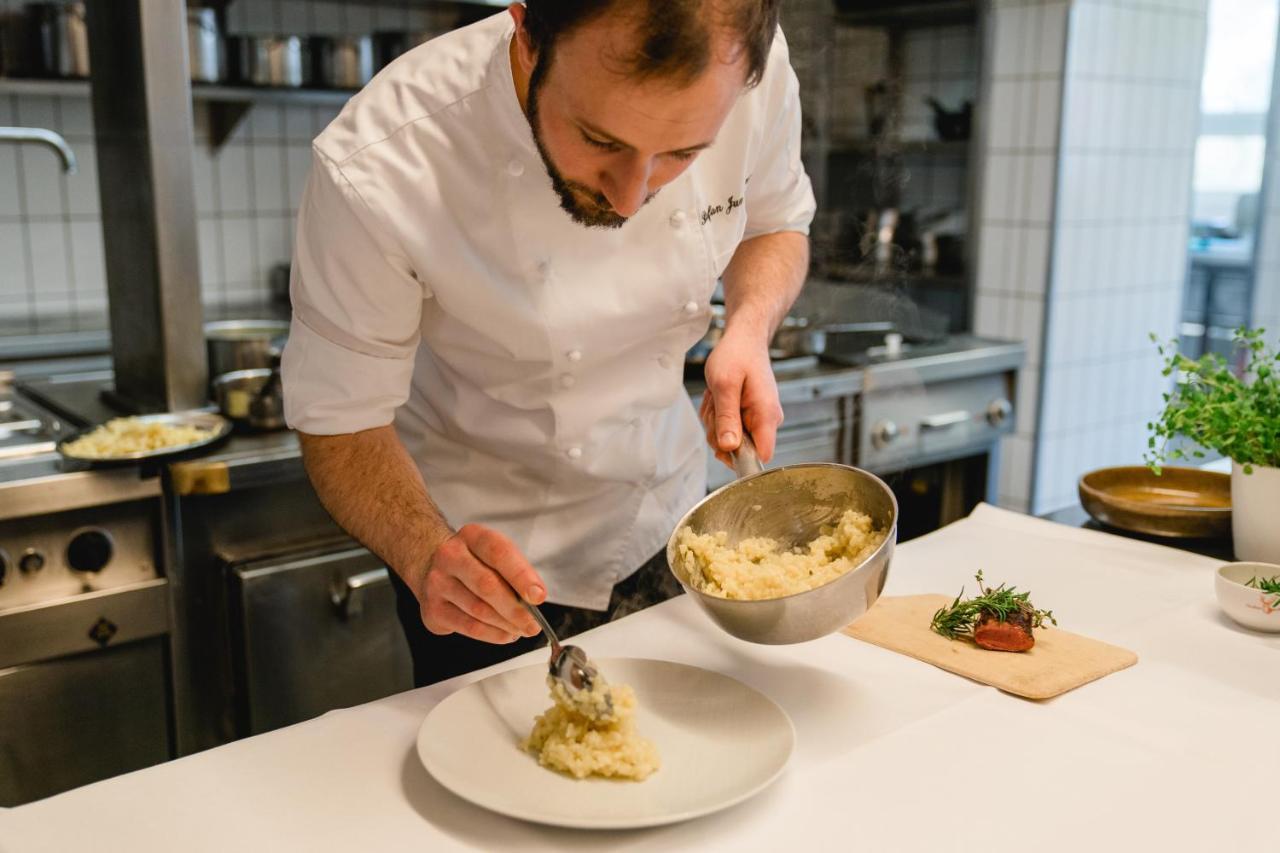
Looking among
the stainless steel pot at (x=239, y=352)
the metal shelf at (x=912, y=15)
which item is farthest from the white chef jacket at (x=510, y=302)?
the metal shelf at (x=912, y=15)

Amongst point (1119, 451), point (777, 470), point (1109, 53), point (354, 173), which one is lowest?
point (1119, 451)

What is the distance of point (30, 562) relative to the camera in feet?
6.42

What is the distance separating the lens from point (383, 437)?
145 cm

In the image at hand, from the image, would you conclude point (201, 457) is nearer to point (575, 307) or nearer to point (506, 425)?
point (506, 425)

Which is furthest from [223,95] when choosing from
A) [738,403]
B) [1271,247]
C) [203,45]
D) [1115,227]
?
[1271,247]

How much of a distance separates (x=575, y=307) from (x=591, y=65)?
45 centimetres

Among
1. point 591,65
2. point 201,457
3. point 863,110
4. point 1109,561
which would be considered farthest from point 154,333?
point 863,110

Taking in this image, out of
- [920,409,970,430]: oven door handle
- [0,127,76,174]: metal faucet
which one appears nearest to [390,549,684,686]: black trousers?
[0,127,76,174]: metal faucet

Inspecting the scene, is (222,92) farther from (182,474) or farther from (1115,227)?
(1115,227)

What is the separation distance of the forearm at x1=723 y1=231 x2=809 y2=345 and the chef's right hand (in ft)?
1.84

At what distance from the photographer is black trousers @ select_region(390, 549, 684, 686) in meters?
1.71

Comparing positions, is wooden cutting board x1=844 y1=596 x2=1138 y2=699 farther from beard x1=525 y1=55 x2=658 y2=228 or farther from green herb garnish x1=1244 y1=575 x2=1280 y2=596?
beard x1=525 y1=55 x2=658 y2=228

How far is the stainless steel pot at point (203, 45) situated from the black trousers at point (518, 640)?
1851 mm

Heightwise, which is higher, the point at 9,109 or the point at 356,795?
the point at 9,109
